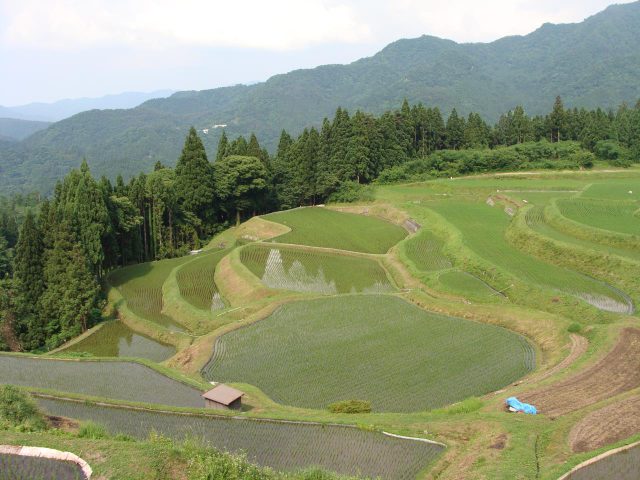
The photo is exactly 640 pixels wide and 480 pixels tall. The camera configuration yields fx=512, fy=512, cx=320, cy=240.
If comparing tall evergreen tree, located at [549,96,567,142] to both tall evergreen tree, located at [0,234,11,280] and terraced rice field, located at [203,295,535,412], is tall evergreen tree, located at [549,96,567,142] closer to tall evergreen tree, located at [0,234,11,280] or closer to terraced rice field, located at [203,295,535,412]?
terraced rice field, located at [203,295,535,412]

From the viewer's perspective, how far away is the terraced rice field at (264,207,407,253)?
1555 inches

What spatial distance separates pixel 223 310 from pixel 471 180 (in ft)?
132

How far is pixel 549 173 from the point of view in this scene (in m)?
58.7

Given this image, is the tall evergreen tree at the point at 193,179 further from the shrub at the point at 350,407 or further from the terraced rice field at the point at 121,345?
the shrub at the point at 350,407

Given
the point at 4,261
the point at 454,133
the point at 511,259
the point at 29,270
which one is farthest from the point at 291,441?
the point at 454,133

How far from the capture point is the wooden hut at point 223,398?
15992 millimetres

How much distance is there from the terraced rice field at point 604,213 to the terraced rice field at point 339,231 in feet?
42.1

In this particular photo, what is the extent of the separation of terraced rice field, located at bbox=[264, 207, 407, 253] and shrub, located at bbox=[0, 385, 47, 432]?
26.8 m

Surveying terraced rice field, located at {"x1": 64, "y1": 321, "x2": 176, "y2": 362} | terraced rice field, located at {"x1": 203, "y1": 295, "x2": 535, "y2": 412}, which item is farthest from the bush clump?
terraced rice field, located at {"x1": 64, "y1": 321, "x2": 176, "y2": 362}

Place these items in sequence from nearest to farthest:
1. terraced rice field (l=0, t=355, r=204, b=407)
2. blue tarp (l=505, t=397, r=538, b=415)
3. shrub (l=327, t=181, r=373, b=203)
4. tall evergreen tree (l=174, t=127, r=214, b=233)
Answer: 1. blue tarp (l=505, t=397, r=538, b=415)
2. terraced rice field (l=0, t=355, r=204, b=407)
3. tall evergreen tree (l=174, t=127, r=214, b=233)
4. shrub (l=327, t=181, r=373, b=203)

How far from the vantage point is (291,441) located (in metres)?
13.8

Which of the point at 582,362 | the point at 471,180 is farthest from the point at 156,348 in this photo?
the point at 471,180

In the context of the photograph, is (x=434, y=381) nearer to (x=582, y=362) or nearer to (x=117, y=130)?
(x=582, y=362)

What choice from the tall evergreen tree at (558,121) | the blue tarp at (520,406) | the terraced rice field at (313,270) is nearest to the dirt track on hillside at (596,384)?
the blue tarp at (520,406)
